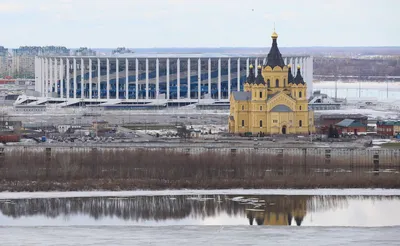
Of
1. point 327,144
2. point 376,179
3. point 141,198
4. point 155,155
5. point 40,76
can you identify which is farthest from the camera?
point 40,76

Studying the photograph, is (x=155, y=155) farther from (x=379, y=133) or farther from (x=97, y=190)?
(x=379, y=133)

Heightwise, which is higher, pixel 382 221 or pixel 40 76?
pixel 40 76

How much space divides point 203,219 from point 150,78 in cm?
3413

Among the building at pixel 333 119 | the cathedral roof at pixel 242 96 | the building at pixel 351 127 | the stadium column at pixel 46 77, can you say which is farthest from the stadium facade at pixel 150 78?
the building at pixel 351 127

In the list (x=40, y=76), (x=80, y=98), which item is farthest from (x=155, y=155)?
(x=40, y=76)

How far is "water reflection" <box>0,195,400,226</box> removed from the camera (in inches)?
1124

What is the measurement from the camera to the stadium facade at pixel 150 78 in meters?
61.7

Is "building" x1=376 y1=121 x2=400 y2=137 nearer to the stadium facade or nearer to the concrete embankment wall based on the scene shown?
the concrete embankment wall

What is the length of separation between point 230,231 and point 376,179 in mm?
7093

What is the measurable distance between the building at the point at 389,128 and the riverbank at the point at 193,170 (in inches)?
222

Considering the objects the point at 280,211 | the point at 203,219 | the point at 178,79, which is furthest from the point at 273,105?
the point at 178,79

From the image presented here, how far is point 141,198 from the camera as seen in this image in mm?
30828

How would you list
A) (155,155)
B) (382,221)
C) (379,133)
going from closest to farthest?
(382,221) < (155,155) < (379,133)

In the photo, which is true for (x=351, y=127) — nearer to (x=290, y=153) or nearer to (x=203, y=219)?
(x=290, y=153)
